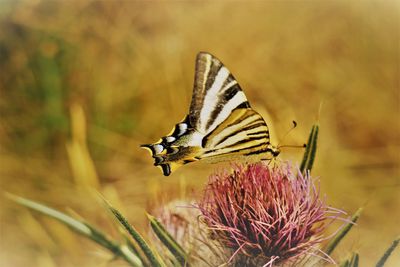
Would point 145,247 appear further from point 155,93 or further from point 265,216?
point 155,93

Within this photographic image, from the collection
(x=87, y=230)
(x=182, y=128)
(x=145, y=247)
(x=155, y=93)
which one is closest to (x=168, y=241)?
(x=145, y=247)

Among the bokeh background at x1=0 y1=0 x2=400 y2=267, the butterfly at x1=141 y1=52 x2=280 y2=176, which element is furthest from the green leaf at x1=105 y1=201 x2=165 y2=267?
the bokeh background at x1=0 y1=0 x2=400 y2=267

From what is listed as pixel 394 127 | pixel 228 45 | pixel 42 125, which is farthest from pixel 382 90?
pixel 42 125

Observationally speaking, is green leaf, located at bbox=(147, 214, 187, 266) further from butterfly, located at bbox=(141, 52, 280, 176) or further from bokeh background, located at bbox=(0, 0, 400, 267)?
bokeh background, located at bbox=(0, 0, 400, 267)

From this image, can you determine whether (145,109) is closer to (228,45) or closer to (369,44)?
(228,45)

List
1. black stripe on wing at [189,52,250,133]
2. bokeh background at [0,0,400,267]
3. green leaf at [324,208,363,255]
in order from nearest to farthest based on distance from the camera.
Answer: green leaf at [324,208,363,255], black stripe on wing at [189,52,250,133], bokeh background at [0,0,400,267]

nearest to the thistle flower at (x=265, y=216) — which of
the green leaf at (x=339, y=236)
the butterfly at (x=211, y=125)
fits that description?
the green leaf at (x=339, y=236)
